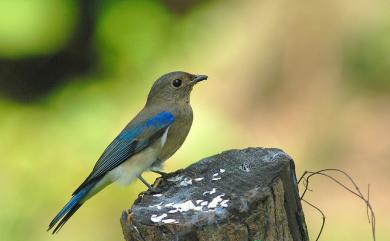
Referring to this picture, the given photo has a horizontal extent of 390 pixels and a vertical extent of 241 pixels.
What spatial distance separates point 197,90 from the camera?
778 centimetres

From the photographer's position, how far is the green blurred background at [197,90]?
23.0 feet

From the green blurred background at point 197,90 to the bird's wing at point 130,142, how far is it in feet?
5.71

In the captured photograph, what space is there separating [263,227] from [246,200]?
0.38 feet

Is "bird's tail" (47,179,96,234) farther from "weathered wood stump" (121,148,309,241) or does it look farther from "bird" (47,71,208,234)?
"weathered wood stump" (121,148,309,241)

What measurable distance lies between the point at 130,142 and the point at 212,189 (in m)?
1.58

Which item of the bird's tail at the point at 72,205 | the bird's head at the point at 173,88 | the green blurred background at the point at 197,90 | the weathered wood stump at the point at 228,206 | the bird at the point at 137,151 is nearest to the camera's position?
the weathered wood stump at the point at 228,206

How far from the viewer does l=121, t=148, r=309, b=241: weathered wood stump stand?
317 cm

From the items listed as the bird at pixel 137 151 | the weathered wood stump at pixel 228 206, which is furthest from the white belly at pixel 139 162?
the weathered wood stump at pixel 228 206

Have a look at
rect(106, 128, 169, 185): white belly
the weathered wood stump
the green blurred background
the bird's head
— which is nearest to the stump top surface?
the weathered wood stump

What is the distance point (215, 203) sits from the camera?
131 inches

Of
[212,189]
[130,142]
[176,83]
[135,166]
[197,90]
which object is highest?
[176,83]

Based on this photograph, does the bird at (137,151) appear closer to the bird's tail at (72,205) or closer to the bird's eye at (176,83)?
the bird's tail at (72,205)

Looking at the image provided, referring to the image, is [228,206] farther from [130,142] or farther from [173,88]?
[173,88]

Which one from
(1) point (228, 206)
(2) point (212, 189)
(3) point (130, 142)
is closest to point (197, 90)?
(3) point (130, 142)
